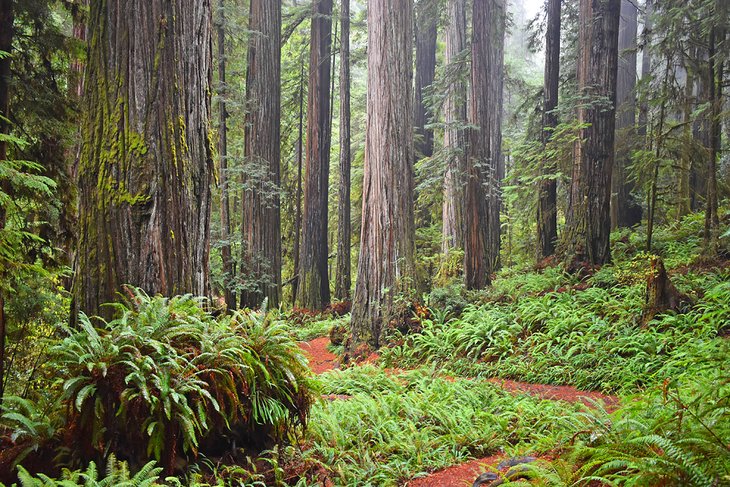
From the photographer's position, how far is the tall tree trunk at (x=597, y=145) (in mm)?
10508

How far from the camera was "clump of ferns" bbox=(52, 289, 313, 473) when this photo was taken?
126 inches

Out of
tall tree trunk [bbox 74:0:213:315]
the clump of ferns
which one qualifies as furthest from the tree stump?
tall tree trunk [bbox 74:0:213:315]

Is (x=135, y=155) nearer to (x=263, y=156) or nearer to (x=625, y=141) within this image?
(x=263, y=156)

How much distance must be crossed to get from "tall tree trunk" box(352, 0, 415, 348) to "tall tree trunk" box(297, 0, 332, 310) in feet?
19.4

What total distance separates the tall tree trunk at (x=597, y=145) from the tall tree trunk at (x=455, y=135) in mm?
2662

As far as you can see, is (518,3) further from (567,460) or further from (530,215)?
(567,460)

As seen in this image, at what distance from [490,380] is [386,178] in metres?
4.25

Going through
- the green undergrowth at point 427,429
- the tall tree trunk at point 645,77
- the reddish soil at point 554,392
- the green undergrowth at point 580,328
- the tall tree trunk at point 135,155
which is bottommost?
the reddish soil at point 554,392

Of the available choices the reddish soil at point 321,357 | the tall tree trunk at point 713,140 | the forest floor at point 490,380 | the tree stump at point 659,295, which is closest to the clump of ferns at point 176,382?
the forest floor at point 490,380

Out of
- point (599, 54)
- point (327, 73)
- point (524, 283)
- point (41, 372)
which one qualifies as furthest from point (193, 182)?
point (327, 73)

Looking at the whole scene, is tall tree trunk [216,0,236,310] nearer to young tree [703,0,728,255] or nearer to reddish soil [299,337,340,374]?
reddish soil [299,337,340,374]

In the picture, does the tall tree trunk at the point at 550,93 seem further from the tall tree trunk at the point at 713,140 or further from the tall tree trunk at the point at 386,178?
the tall tree trunk at the point at 386,178

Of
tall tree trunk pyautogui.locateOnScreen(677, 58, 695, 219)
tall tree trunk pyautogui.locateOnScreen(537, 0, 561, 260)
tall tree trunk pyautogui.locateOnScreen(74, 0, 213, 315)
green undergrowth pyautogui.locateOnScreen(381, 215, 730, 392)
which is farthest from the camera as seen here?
tall tree trunk pyautogui.locateOnScreen(537, 0, 561, 260)

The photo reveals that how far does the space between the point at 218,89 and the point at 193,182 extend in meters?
8.59
